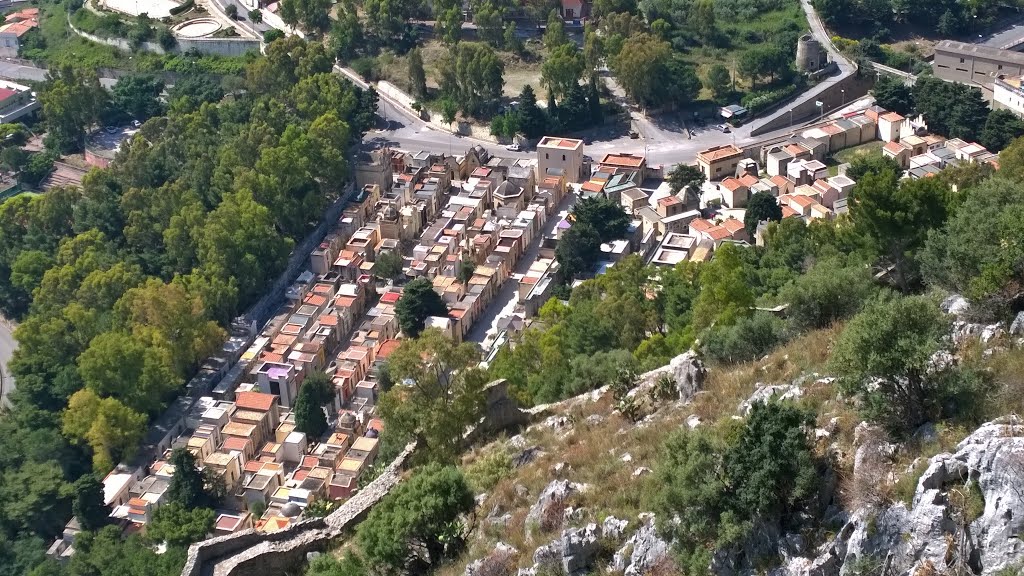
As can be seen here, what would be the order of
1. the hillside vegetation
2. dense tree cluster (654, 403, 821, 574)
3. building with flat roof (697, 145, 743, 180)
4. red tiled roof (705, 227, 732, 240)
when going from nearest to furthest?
the hillside vegetation < dense tree cluster (654, 403, 821, 574) < red tiled roof (705, 227, 732, 240) < building with flat roof (697, 145, 743, 180)

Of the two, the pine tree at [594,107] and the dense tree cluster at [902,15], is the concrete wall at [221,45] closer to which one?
the pine tree at [594,107]

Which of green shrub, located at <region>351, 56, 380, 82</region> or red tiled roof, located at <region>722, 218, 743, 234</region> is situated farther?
green shrub, located at <region>351, 56, 380, 82</region>

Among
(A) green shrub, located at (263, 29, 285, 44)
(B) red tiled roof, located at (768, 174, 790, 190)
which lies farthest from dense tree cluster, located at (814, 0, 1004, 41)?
(A) green shrub, located at (263, 29, 285, 44)

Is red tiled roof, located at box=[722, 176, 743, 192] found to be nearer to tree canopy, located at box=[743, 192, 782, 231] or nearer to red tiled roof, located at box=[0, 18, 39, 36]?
tree canopy, located at box=[743, 192, 782, 231]

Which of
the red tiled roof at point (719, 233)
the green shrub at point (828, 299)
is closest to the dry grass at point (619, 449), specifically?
the green shrub at point (828, 299)

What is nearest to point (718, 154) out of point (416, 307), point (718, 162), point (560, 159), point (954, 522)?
point (718, 162)

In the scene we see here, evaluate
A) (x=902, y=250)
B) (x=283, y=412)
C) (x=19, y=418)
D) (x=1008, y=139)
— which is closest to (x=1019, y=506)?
(x=902, y=250)

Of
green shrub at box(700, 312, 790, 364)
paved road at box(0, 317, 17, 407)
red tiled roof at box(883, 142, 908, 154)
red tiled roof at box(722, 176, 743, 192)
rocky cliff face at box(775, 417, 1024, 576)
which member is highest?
rocky cliff face at box(775, 417, 1024, 576)

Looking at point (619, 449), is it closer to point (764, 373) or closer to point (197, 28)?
point (764, 373)
